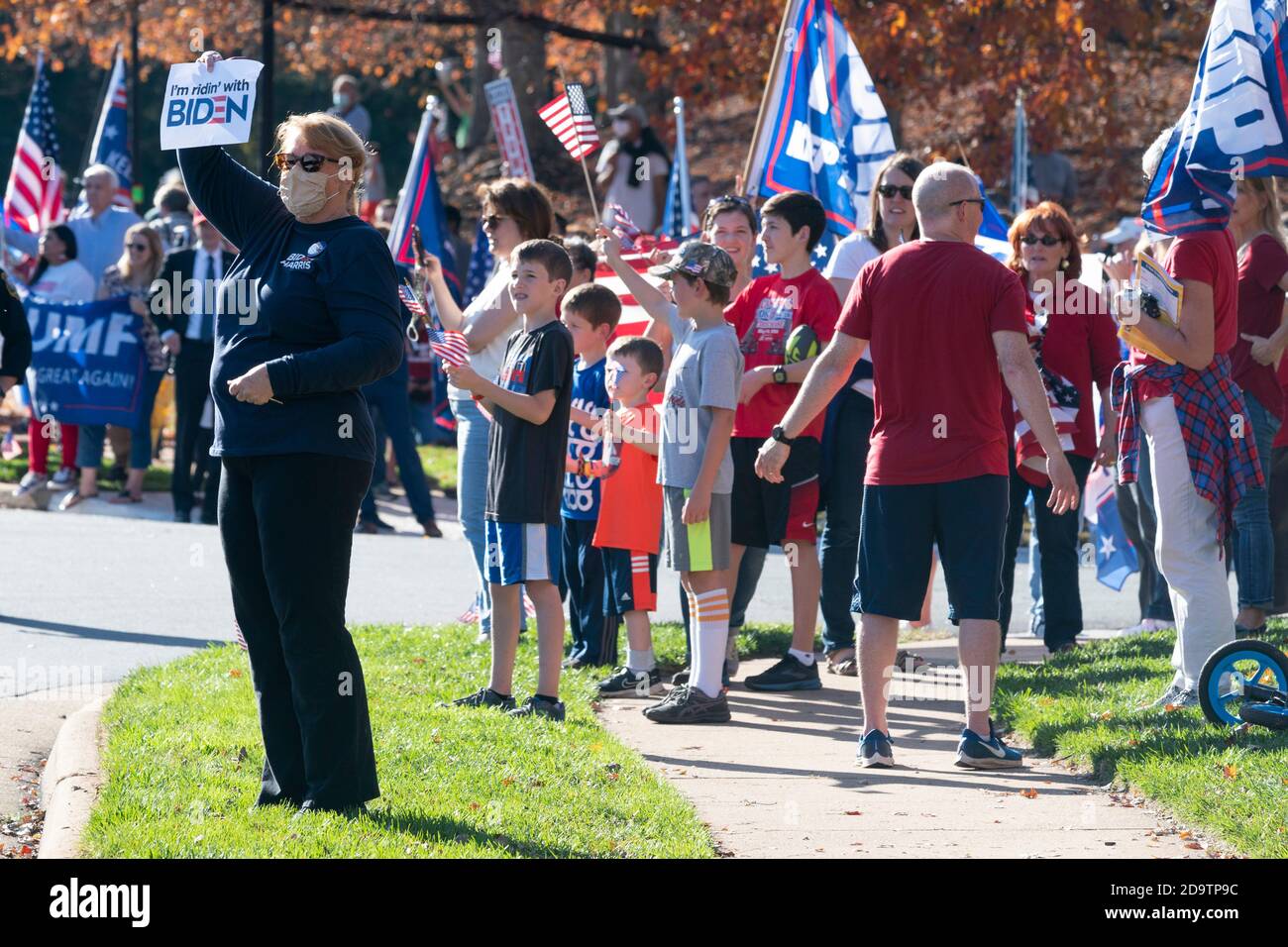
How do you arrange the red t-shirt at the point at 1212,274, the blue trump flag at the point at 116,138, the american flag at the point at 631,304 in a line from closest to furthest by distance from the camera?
the red t-shirt at the point at 1212,274 → the american flag at the point at 631,304 → the blue trump flag at the point at 116,138

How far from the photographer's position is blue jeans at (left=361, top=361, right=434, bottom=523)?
40.7ft

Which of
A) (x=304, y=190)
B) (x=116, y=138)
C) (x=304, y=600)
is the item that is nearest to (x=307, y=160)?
(x=304, y=190)

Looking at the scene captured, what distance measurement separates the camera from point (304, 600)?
4.97 m

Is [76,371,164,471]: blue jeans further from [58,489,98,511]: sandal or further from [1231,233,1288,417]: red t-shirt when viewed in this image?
[1231,233,1288,417]: red t-shirt

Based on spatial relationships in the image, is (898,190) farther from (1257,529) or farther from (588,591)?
(588,591)

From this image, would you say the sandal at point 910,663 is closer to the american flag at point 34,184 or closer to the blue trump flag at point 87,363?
the blue trump flag at point 87,363

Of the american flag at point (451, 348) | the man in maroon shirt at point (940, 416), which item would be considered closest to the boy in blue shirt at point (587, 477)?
the american flag at point (451, 348)

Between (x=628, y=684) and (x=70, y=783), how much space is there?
109 inches

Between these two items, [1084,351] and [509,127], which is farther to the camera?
[509,127]

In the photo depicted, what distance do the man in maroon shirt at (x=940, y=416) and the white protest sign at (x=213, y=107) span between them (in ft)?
7.35

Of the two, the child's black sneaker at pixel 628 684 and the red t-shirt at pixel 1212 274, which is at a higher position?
the red t-shirt at pixel 1212 274

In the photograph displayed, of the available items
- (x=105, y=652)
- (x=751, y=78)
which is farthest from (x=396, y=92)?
(x=105, y=652)

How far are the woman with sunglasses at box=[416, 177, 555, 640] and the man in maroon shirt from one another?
1826mm

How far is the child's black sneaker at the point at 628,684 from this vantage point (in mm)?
7797
